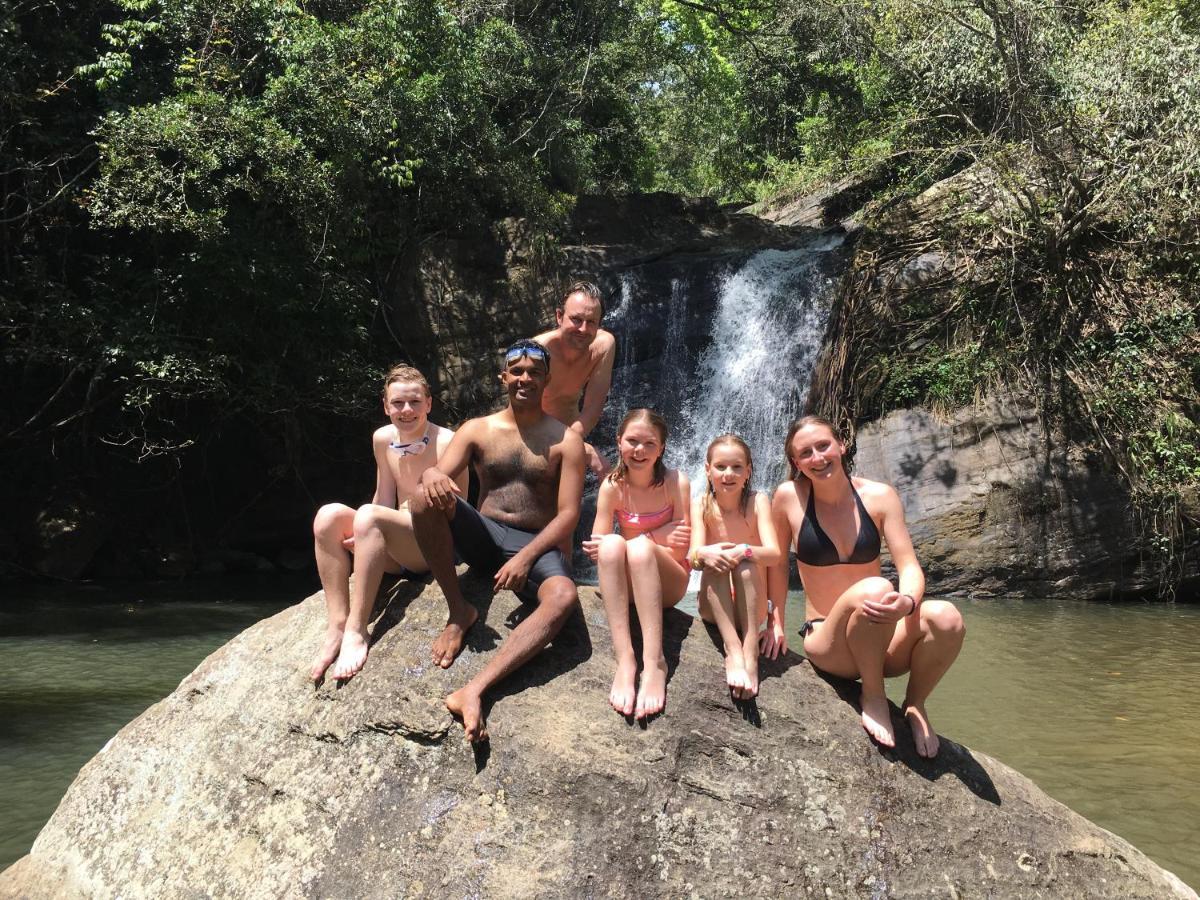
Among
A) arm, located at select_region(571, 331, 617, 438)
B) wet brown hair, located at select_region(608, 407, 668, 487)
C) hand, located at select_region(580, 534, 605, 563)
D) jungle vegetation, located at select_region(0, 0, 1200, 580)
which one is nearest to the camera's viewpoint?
hand, located at select_region(580, 534, 605, 563)

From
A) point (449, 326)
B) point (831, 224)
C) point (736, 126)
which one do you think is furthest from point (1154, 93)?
point (736, 126)

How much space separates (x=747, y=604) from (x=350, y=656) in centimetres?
144

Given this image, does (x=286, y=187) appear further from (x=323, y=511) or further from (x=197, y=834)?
(x=197, y=834)

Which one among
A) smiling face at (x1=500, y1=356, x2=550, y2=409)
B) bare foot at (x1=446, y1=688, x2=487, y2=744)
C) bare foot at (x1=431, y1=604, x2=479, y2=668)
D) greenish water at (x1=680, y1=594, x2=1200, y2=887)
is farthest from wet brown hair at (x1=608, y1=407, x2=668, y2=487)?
greenish water at (x1=680, y1=594, x2=1200, y2=887)

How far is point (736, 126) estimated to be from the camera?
80.8 feet

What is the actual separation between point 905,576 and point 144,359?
31.8ft

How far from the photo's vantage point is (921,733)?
11.6ft

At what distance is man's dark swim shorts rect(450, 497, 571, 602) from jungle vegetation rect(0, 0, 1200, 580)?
8.20 metres

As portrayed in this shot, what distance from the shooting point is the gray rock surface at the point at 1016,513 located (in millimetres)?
10469

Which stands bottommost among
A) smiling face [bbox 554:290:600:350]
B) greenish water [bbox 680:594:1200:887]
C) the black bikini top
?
greenish water [bbox 680:594:1200:887]

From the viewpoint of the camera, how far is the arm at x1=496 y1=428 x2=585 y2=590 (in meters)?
3.67

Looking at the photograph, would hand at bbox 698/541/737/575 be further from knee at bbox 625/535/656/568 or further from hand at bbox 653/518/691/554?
hand at bbox 653/518/691/554

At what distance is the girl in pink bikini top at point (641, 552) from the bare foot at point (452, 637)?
0.49 meters

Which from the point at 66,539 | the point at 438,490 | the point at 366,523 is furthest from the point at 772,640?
the point at 66,539
